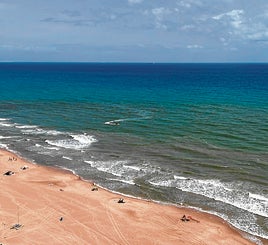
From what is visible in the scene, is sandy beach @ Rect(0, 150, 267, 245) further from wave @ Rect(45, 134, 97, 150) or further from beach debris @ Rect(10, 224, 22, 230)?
wave @ Rect(45, 134, 97, 150)

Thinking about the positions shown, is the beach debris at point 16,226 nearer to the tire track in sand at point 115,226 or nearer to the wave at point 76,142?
the tire track in sand at point 115,226

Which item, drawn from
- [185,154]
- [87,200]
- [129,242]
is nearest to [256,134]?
[185,154]

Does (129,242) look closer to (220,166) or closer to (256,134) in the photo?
(220,166)

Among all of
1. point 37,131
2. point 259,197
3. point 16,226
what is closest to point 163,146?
point 259,197

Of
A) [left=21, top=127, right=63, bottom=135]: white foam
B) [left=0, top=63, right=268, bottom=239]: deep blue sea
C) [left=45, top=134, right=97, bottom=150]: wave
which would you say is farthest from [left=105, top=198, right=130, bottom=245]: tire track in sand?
[left=21, top=127, right=63, bottom=135]: white foam

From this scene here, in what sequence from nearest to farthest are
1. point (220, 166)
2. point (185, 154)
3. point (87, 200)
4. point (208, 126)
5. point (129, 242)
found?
point (129, 242), point (87, 200), point (220, 166), point (185, 154), point (208, 126)

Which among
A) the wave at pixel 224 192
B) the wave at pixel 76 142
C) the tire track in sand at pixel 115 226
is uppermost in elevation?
the wave at pixel 76 142

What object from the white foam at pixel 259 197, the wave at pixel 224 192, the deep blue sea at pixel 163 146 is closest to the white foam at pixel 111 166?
the deep blue sea at pixel 163 146
